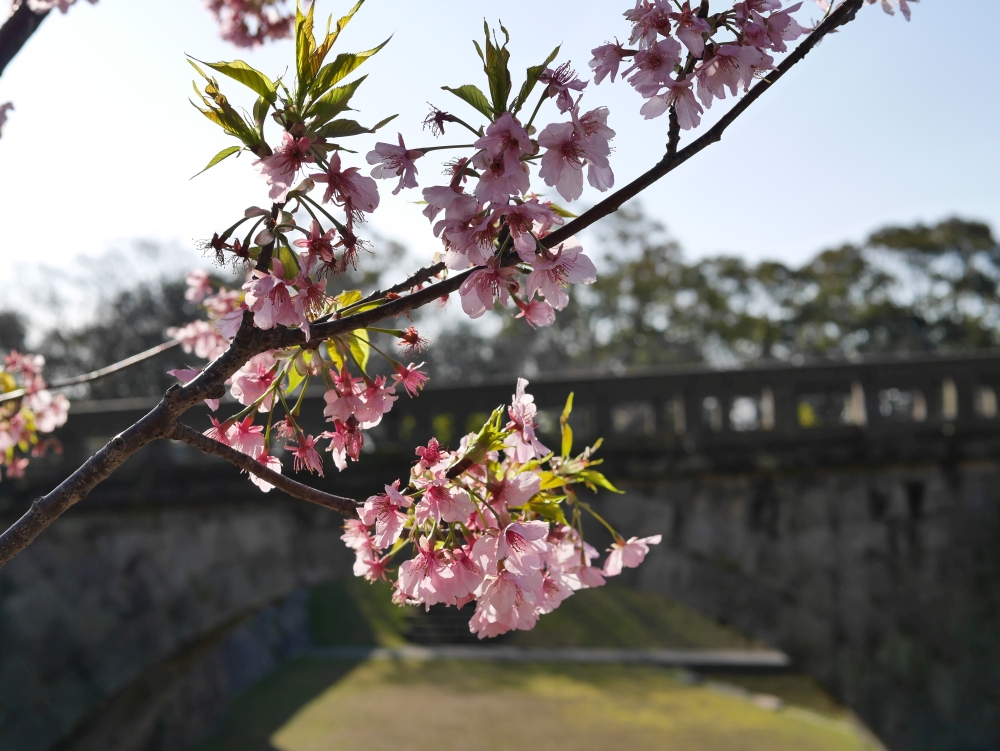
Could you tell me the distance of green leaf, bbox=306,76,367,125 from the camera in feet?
3.10

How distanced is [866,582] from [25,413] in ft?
19.2

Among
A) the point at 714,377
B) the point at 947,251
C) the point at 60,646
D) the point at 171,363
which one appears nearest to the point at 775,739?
the point at 714,377

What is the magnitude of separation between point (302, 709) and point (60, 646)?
11.4ft

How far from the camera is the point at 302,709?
8656mm

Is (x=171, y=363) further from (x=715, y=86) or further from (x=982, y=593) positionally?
(x=715, y=86)

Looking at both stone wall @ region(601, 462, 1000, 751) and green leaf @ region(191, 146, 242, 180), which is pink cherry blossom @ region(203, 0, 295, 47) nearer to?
green leaf @ region(191, 146, 242, 180)

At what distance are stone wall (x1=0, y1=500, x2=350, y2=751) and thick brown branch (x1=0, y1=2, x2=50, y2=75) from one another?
4868mm

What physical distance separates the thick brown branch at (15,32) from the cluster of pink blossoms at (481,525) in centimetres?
114

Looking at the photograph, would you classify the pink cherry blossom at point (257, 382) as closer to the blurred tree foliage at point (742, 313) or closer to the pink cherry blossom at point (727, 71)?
the pink cherry blossom at point (727, 71)

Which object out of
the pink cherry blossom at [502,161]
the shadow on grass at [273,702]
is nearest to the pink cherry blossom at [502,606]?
the pink cherry blossom at [502,161]

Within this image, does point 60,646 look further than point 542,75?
Yes

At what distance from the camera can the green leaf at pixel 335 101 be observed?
0.95 metres

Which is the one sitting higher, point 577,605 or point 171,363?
point 171,363

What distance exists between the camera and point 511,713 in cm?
849
